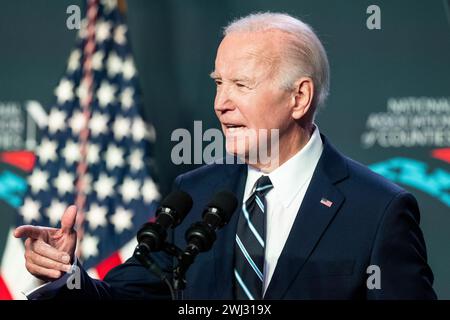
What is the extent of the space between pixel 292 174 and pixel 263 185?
98 millimetres

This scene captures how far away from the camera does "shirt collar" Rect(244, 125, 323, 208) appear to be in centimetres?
236

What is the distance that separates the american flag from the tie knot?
51.5 inches

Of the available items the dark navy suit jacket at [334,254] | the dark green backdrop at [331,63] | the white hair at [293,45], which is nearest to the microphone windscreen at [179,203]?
the dark navy suit jacket at [334,254]

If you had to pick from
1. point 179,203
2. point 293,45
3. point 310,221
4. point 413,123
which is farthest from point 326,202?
point 413,123

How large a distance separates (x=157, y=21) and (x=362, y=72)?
3.45ft

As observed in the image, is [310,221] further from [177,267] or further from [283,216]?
[177,267]

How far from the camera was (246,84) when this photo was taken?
232 cm

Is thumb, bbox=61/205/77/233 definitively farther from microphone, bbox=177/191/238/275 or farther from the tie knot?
the tie knot

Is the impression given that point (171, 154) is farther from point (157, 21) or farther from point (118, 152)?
point (157, 21)

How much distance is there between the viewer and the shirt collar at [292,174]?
7.74ft

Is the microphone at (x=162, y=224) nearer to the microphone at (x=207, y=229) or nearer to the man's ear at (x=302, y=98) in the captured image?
the microphone at (x=207, y=229)
